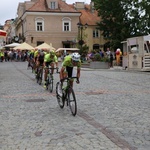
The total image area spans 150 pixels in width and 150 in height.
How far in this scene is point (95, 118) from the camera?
8.70 m

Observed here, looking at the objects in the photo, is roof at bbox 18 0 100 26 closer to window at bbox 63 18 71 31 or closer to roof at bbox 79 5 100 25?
roof at bbox 79 5 100 25

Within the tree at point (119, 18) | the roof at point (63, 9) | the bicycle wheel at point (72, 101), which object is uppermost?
the roof at point (63, 9)

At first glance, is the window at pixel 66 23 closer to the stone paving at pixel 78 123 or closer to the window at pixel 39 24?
the window at pixel 39 24

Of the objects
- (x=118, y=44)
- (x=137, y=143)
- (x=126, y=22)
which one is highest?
(x=126, y=22)

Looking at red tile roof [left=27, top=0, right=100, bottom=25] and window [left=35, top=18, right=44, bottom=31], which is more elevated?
red tile roof [left=27, top=0, right=100, bottom=25]

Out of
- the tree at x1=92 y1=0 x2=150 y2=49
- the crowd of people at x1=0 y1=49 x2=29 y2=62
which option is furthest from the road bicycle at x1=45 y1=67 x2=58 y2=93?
the crowd of people at x1=0 y1=49 x2=29 y2=62

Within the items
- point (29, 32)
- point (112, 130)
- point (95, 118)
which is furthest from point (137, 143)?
A: point (29, 32)

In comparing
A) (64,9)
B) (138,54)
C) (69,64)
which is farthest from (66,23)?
(69,64)

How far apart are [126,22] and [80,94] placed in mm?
41219

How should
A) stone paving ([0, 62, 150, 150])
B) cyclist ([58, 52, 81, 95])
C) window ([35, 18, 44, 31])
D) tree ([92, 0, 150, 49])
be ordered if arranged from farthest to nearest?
window ([35, 18, 44, 31]) < tree ([92, 0, 150, 49]) < cyclist ([58, 52, 81, 95]) < stone paving ([0, 62, 150, 150])

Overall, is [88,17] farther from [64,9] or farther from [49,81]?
[49,81]

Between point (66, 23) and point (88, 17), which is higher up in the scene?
point (88, 17)

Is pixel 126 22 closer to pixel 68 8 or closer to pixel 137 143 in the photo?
pixel 68 8

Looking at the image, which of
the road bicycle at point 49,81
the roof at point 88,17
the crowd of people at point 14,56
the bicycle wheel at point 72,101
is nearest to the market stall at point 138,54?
the road bicycle at point 49,81
